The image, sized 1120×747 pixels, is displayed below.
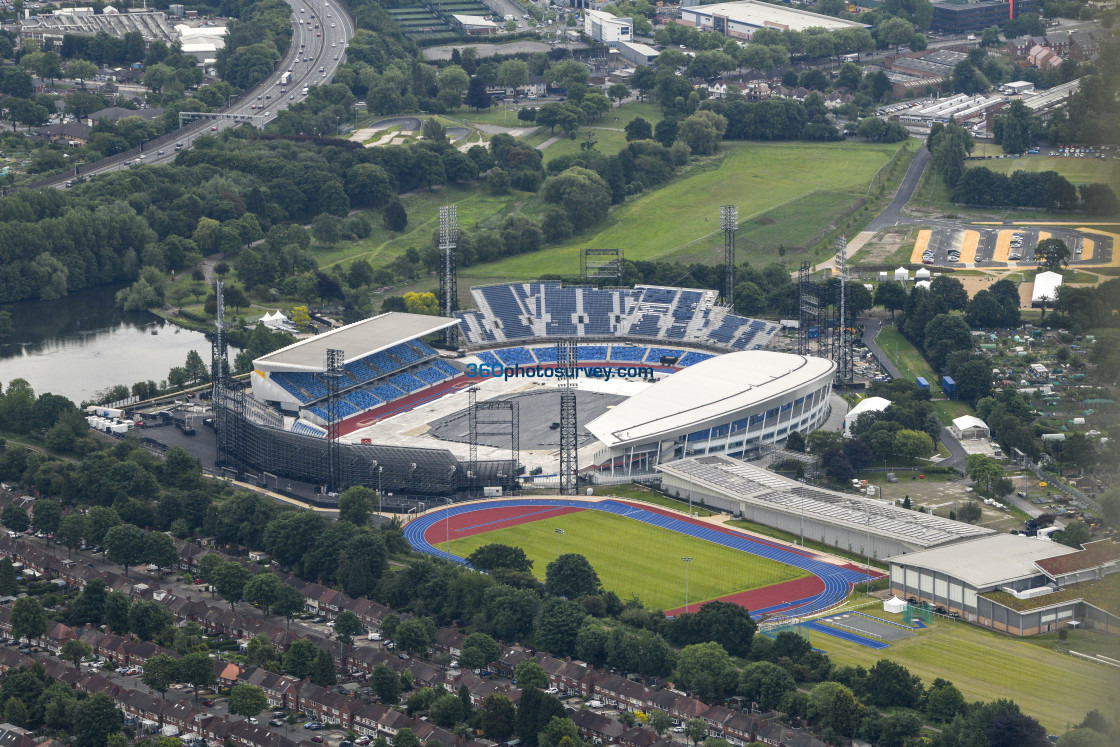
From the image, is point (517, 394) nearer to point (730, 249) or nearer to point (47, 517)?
point (730, 249)

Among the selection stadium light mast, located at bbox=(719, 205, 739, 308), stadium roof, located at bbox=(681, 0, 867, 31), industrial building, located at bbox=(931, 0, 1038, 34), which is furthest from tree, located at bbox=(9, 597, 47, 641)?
industrial building, located at bbox=(931, 0, 1038, 34)

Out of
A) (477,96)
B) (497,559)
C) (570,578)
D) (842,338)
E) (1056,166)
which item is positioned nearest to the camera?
(570,578)

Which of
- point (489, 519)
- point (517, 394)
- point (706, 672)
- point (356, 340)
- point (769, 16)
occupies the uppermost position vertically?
point (769, 16)

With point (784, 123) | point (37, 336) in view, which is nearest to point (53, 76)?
point (37, 336)

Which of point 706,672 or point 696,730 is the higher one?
point 706,672

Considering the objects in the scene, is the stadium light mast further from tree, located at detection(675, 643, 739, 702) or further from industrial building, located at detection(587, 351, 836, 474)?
tree, located at detection(675, 643, 739, 702)

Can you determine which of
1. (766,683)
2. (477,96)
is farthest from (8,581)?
(477,96)

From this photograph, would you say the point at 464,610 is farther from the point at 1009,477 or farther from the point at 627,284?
the point at 627,284
